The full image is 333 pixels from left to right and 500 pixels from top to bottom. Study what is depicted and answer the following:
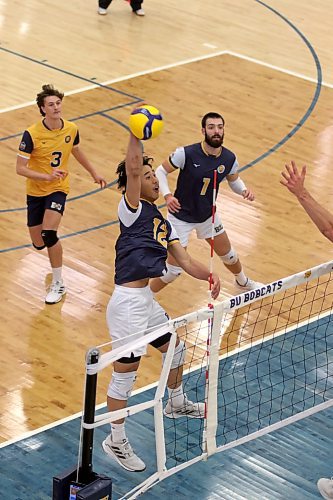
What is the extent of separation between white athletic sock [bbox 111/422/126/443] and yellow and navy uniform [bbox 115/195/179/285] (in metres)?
1.15

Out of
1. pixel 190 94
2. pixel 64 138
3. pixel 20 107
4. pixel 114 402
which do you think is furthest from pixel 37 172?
pixel 190 94

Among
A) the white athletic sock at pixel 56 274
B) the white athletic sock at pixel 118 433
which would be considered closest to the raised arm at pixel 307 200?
the white athletic sock at pixel 118 433

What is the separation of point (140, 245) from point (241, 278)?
A: 3.16 m

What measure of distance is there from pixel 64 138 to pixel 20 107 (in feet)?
17.1

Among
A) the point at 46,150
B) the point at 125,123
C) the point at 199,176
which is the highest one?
the point at 199,176

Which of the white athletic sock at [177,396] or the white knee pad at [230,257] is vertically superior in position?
the white knee pad at [230,257]

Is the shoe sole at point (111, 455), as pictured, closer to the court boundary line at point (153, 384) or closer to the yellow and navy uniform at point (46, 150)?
the court boundary line at point (153, 384)

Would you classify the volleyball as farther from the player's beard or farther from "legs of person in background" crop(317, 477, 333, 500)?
"legs of person in background" crop(317, 477, 333, 500)

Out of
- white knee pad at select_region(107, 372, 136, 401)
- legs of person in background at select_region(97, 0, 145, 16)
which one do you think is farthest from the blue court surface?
legs of person in background at select_region(97, 0, 145, 16)

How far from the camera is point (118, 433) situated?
8734 millimetres

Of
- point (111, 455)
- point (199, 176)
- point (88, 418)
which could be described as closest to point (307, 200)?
point (88, 418)

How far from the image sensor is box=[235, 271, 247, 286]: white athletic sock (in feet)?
37.7

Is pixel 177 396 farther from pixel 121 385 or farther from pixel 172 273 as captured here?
pixel 172 273

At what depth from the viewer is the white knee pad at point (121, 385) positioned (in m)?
8.52
